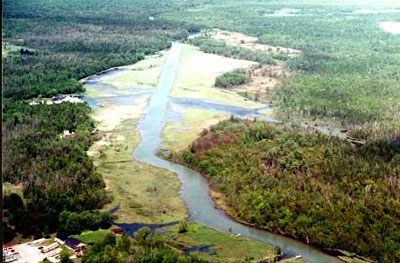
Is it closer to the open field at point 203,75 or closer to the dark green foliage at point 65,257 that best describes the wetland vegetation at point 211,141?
the open field at point 203,75

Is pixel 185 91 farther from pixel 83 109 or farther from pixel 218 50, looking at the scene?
pixel 218 50

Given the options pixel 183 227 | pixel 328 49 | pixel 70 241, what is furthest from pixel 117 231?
pixel 328 49

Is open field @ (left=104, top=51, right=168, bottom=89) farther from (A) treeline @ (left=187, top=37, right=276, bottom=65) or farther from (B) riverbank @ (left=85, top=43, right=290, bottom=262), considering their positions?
(B) riverbank @ (left=85, top=43, right=290, bottom=262)

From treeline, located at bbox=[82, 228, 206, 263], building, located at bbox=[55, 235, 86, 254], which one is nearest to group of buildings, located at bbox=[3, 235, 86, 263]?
building, located at bbox=[55, 235, 86, 254]

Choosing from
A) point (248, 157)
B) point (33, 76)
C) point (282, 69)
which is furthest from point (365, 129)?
point (33, 76)

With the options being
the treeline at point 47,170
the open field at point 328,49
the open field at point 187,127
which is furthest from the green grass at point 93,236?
the open field at point 328,49

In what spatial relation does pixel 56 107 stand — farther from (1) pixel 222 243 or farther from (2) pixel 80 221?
(1) pixel 222 243
